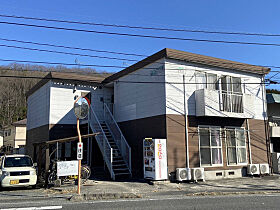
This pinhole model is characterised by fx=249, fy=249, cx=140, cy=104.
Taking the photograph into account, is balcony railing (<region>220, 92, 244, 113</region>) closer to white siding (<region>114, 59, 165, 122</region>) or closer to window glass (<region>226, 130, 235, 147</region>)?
window glass (<region>226, 130, 235, 147</region>)

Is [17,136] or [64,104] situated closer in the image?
[64,104]

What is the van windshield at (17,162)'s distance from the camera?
11.7 meters

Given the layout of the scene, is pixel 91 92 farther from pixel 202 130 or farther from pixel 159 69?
pixel 202 130

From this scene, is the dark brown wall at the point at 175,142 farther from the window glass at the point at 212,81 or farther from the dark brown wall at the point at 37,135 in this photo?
the dark brown wall at the point at 37,135

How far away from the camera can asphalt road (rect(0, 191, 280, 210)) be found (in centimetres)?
723

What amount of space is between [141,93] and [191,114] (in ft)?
11.0

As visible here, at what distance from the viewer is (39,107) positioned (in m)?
20.2

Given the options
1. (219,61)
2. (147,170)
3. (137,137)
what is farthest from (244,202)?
(219,61)

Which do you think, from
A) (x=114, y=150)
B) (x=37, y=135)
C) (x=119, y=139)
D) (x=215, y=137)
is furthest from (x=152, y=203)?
(x=37, y=135)

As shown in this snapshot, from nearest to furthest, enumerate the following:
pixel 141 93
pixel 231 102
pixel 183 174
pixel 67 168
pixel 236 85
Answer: pixel 67 168, pixel 183 174, pixel 231 102, pixel 141 93, pixel 236 85

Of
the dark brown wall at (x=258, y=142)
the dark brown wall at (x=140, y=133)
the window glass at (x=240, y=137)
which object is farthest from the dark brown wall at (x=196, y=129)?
the dark brown wall at (x=140, y=133)

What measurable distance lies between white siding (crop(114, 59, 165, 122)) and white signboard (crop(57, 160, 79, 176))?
531 centimetres

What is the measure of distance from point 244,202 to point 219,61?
31.1ft

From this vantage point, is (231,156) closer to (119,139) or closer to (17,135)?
(119,139)
